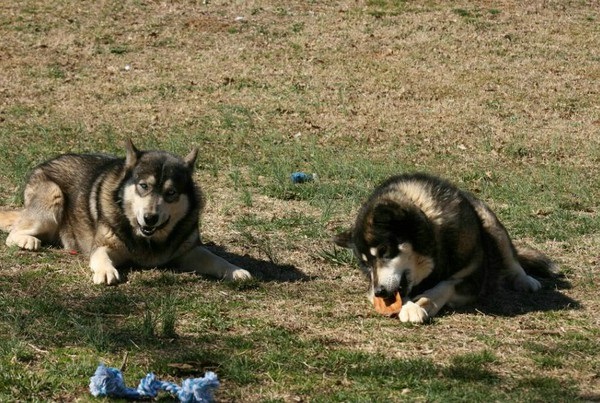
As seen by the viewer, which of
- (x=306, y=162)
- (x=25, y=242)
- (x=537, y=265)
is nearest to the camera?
(x=537, y=265)

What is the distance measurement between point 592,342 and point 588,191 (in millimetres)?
4883

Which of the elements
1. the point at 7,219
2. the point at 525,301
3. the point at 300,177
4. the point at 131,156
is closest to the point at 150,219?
the point at 131,156

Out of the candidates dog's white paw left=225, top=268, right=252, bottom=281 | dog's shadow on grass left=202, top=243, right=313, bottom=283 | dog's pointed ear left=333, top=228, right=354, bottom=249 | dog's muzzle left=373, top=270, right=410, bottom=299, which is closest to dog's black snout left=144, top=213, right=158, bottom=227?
dog's white paw left=225, top=268, right=252, bottom=281

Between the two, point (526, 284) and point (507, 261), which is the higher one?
point (507, 261)

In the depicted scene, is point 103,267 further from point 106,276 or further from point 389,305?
point 389,305

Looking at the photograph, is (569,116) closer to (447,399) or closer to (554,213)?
(554,213)

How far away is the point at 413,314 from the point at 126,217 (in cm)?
248

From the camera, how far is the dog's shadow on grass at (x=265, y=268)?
317 inches

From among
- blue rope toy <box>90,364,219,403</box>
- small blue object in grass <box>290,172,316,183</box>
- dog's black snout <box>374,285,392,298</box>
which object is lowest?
small blue object in grass <box>290,172,316,183</box>

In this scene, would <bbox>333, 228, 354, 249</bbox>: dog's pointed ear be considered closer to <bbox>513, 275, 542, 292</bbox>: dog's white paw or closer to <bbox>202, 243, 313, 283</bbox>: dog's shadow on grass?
<bbox>202, 243, 313, 283</bbox>: dog's shadow on grass

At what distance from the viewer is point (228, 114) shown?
14555mm

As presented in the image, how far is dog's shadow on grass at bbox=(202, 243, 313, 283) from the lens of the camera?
8047mm

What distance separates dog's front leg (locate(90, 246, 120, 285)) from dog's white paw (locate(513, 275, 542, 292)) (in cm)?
304

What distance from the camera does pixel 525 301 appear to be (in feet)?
25.4
